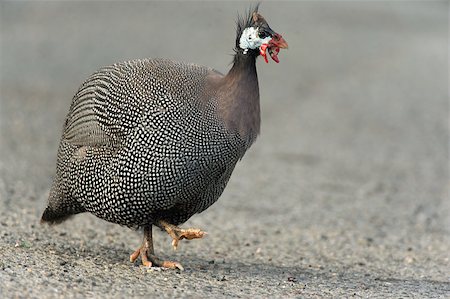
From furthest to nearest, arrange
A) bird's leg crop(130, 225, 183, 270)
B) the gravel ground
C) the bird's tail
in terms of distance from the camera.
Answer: the bird's tail, bird's leg crop(130, 225, 183, 270), the gravel ground

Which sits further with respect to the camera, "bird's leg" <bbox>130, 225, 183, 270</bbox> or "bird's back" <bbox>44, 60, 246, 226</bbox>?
"bird's leg" <bbox>130, 225, 183, 270</bbox>

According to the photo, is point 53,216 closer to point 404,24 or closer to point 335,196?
point 335,196

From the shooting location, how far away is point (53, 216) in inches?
236

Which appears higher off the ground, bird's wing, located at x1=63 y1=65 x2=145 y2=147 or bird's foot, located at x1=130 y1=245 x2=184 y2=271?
bird's wing, located at x1=63 y1=65 x2=145 y2=147

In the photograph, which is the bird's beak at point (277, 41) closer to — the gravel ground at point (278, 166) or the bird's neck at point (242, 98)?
the bird's neck at point (242, 98)

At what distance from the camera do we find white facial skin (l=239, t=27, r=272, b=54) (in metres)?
5.28

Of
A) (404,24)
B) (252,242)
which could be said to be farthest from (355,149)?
(404,24)

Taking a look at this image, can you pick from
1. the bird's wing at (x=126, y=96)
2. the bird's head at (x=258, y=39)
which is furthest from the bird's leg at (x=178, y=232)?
the bird's head at (x=258, y=39)

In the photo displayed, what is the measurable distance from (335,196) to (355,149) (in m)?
2.71

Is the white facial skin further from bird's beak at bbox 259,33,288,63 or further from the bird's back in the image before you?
the bird's back

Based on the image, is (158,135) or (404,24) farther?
(404,24)

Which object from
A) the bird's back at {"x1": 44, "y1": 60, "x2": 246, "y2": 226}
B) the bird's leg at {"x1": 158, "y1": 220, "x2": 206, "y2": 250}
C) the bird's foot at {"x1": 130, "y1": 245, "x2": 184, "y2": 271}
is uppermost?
the bird's back at {"x1": 44, "y1": 60, "x2": 246, "y2": 226}

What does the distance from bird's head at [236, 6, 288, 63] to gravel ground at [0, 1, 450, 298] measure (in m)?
1.52

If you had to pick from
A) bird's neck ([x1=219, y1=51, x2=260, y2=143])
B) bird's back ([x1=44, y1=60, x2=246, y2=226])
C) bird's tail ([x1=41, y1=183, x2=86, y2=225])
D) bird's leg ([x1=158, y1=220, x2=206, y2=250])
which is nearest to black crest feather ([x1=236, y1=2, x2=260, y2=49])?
bird's neck ([x1=219, y1=51, x2=260, y2=143])
